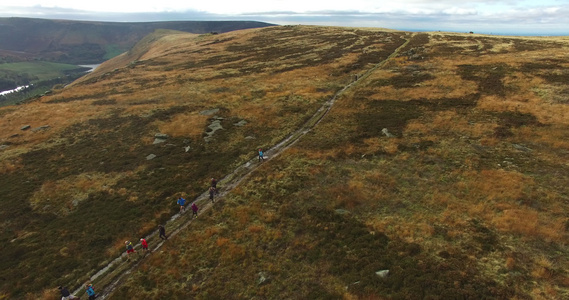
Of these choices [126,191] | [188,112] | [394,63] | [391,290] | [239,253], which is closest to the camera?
[391,290]

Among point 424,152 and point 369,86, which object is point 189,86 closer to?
point 369,86

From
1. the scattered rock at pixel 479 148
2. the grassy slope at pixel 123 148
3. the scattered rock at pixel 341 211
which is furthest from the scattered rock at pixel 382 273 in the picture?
the scattered rock at pixel 479 148

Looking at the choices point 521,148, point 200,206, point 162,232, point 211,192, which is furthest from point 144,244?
point 521,148

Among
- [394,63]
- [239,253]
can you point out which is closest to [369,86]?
[394,63]

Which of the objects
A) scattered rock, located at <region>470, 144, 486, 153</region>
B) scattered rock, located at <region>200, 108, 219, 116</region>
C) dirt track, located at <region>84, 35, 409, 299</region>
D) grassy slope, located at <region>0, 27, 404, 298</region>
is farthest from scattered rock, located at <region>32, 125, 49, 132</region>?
scattered rock, located at <region>470, 144, 486, 153</region>

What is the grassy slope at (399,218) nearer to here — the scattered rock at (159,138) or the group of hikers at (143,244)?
the group of hikers at (143,244)

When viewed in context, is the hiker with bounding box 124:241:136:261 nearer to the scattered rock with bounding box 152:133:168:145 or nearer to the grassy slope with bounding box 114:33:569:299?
the grassy slope with bounding box 114:33:569:299

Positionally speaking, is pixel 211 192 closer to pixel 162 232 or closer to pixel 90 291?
pixel 162 232
